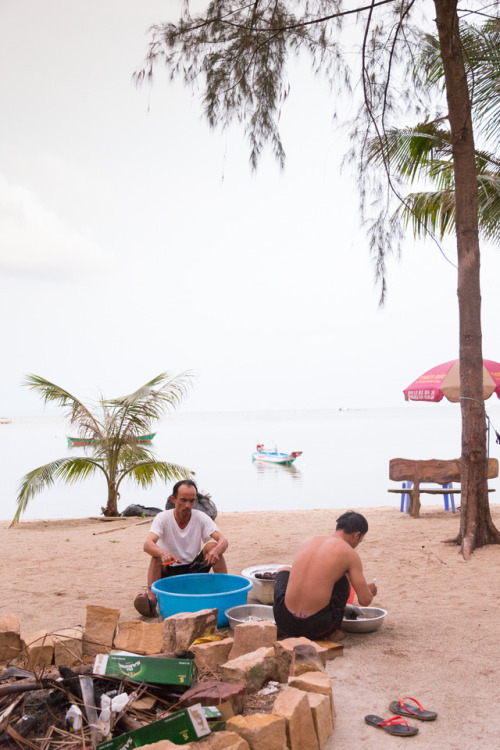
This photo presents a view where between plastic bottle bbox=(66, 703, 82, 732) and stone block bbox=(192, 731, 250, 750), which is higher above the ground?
stone block bbox=(192, 731, 250, 750)

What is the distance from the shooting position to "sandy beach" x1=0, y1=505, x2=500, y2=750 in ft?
9.69

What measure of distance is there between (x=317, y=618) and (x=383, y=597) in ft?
5.13

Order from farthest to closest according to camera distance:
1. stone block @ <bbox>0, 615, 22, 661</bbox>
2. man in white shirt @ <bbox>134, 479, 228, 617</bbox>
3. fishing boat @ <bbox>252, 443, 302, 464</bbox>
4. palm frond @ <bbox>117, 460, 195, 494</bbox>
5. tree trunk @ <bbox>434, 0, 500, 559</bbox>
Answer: fishing boat @ <bbox>252, 443, 302, 464</bbox> → palm frond @ <bbox>117, 460, 195, 494</bbox> → tree trunk @ <bbox>434, 0, 500, 559</bbox> → man in white shirt @ <bbox>134, 479, 228, 617</bbox> → stone block @ <bbox>0, 615, 22, 661</bbox>

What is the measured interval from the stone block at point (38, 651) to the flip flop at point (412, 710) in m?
1.85

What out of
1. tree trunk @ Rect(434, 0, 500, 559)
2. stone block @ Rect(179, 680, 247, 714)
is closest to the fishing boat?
tree trunk @ Rect(434, 0, 500, 559)

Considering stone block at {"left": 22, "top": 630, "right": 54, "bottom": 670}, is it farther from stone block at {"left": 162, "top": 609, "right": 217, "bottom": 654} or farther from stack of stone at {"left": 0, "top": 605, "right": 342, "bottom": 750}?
stone block at {"left": 162, "top": 609, "right": 217, "bottom": 654}

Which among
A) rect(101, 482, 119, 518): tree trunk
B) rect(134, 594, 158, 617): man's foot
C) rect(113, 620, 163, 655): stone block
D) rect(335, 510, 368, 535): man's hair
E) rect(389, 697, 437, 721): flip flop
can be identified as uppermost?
rect(335, 510, 368, 535): man's hair

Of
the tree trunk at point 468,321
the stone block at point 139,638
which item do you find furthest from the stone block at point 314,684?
the tree trunk at point 468,321

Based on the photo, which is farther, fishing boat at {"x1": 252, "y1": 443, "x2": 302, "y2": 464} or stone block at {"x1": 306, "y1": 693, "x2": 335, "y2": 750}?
fishing boat at {"x1": 252, "y1": 443, "x2": 302, "y2": 464}

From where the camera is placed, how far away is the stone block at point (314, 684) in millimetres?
2738

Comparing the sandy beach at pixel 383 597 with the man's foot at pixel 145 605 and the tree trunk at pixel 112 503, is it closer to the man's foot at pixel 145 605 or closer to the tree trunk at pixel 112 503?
the man's foot at pixel 145 605

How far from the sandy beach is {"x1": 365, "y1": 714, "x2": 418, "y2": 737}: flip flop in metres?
0.03

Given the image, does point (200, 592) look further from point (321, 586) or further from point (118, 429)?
point (118, 429)

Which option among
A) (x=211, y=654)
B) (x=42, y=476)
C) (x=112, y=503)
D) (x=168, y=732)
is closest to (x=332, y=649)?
(x=211, y=654)
